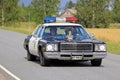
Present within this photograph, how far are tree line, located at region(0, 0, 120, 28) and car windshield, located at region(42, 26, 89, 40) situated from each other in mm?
68066

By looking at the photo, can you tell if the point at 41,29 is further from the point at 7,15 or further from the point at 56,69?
the point at 7,15

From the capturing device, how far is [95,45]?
1612 cm

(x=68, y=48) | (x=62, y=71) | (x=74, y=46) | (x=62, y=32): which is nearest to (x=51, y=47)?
Result: (x=68, y=48)

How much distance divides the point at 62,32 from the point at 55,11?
69.4 m

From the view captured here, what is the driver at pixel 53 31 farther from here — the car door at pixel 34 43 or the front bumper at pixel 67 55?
the front bumper at pixel 67 55

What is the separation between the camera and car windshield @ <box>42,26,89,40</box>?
17181mm

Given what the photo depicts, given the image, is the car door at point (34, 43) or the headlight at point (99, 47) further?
the car door at point (34, 43)

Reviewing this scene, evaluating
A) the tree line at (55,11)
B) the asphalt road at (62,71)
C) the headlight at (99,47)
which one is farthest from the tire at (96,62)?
the tree line at (55,11)

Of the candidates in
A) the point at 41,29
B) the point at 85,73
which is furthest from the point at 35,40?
the point at 85,73

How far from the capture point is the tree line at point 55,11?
285 ft

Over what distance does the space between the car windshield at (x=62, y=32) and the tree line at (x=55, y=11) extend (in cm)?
6807

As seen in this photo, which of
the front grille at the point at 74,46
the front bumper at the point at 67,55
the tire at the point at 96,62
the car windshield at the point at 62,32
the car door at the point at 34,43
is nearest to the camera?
the front bumper at the point at 67,55

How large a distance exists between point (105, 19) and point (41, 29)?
78.0 m

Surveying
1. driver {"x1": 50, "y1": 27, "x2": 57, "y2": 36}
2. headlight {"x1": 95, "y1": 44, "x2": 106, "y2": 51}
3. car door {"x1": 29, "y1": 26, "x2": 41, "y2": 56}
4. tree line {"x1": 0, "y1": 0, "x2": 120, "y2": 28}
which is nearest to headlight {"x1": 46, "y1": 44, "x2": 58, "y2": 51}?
car door {"x1": 29, "y1": 26, "x2": 41, "y2": 56}
